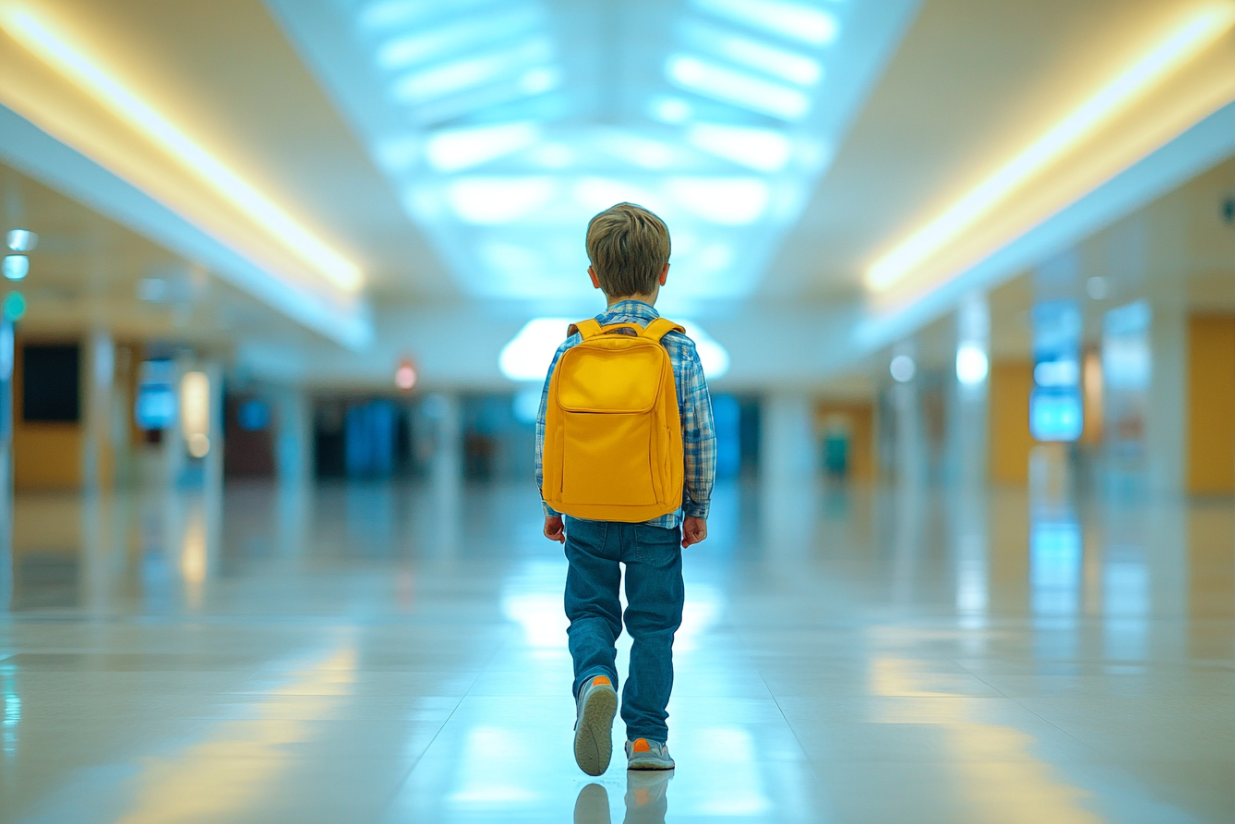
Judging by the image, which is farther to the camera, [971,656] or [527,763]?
[971,656]

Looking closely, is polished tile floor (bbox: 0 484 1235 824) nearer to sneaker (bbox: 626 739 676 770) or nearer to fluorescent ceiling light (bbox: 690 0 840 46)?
sneaker (bbox: 626 739 676 770)

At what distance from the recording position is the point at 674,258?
1286 inches

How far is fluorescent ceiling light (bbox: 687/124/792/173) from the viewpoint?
20.1 metres

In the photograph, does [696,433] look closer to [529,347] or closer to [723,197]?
[723,197]

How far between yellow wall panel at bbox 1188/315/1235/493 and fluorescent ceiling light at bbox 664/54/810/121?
13.2 m

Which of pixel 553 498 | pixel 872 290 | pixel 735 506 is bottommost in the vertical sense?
pixel 735 506

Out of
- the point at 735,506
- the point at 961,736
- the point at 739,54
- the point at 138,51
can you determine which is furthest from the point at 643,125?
the point at 961,736

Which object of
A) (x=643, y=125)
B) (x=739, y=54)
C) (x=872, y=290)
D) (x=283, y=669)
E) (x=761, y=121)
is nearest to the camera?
(x=283, y=669)

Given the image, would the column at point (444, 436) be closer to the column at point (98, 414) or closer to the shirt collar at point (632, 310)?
the column at point (98, 414)

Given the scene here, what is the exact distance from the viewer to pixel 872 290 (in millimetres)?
33750

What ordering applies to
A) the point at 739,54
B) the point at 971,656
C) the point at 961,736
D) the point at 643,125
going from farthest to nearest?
the point at 643,125
the point at 739,54
the point at 971,656
the point at 961,736

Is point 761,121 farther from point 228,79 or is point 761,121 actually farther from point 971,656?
point 971,656

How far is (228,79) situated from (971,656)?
1319cm

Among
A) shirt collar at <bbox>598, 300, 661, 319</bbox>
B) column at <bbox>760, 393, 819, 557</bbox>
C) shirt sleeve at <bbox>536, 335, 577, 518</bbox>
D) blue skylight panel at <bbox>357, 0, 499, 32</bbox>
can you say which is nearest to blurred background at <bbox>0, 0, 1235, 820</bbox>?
blue skylight panel at <bbox>357, 0, 499, 32</bbox>
